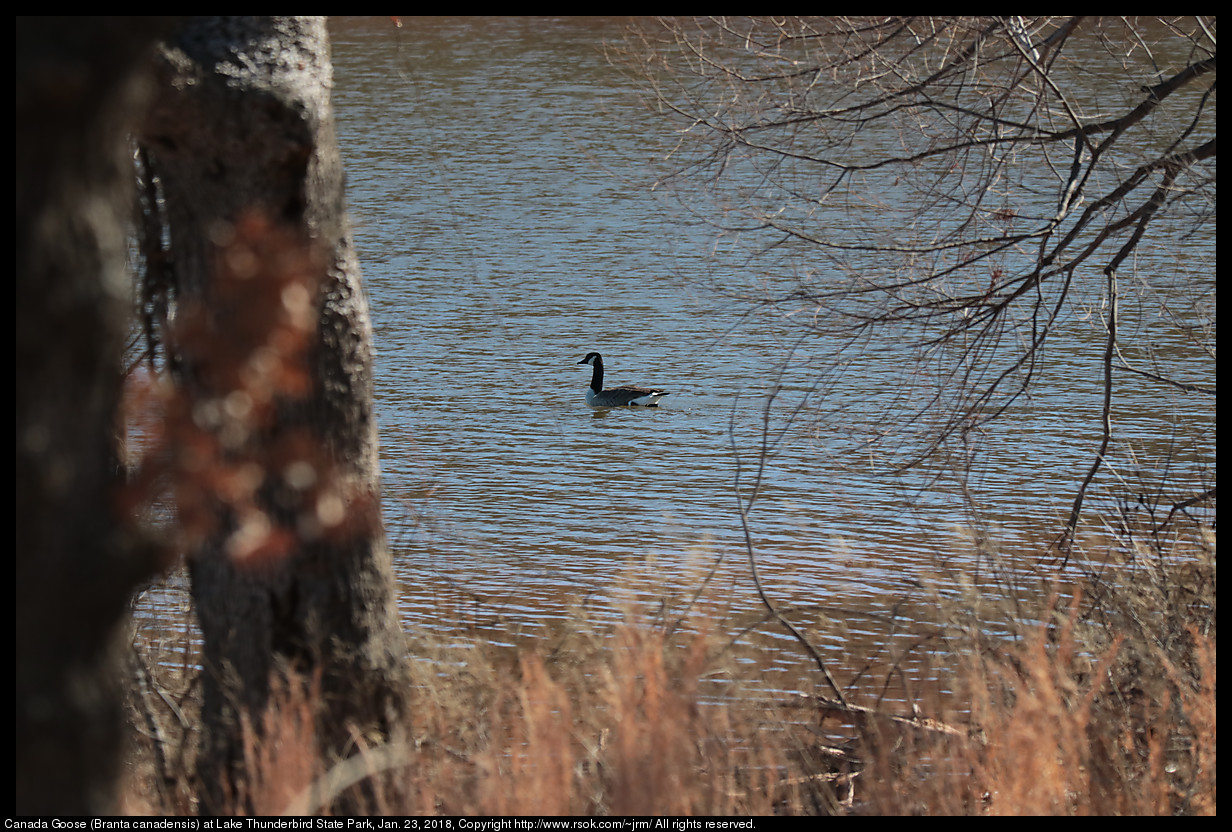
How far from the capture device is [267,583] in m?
3.77

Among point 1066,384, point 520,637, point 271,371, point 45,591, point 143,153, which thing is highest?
point 143,153

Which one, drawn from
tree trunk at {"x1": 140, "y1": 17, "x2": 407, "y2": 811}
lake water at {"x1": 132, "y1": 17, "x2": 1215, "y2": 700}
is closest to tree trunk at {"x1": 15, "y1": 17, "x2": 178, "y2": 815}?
lake water at {"x1": 132, "y1": 17, "x2": 1215, "y2": 700}

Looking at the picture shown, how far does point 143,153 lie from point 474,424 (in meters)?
9.32

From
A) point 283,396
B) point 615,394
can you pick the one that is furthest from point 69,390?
point 615,394

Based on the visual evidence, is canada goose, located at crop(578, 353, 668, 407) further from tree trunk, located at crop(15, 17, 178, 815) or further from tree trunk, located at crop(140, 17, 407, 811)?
tree trunk, located at crop(15, 17, 178, 815)

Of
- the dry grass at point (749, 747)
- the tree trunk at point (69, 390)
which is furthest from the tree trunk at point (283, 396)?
the tree trunk at point (69, 390)

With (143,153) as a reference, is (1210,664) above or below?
below

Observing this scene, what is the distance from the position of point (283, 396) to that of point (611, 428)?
10475 mm

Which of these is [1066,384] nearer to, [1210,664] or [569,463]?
[569,463]

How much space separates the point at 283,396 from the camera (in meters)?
3.69

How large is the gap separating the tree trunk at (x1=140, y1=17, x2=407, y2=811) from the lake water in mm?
921

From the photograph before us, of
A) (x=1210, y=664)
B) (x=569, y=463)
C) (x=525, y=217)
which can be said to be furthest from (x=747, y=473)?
(x=525, y=217)

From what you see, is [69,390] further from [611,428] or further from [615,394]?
[615,394]

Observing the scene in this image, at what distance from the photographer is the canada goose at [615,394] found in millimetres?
14375
